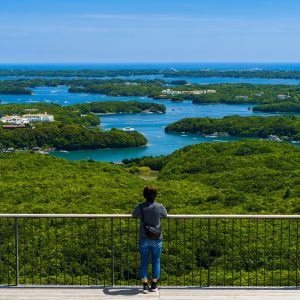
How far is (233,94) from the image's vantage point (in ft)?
349

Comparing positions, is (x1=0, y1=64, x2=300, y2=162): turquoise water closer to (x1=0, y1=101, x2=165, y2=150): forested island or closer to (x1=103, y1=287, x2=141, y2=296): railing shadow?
(x1=0, y1=101, x2=165, y2=150): forested island

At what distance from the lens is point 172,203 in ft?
71.6

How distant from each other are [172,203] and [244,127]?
143 ft

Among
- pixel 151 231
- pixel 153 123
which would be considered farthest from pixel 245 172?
pixel 153 123

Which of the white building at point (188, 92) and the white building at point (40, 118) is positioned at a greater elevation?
the white building at point (188, 92)

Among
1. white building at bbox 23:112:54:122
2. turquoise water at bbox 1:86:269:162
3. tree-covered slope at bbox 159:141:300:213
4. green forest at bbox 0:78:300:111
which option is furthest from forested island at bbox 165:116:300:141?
green forest at bbox 0:78:300:111

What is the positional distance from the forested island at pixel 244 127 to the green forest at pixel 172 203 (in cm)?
2316

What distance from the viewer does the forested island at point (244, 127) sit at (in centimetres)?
6238

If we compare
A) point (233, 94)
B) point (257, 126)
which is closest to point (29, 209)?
point (257, 126)

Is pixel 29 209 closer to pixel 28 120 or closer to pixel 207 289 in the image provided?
pixel 207 289

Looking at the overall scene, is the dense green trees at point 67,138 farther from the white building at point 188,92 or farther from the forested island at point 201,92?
the white building at point 188,92

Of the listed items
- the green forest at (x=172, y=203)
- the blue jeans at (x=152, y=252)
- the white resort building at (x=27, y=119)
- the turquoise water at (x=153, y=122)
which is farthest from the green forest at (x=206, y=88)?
the blue jeans at (x=152, y=252)

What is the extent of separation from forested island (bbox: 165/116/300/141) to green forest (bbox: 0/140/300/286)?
76.0ft

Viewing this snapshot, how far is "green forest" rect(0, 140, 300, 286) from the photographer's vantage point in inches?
472
